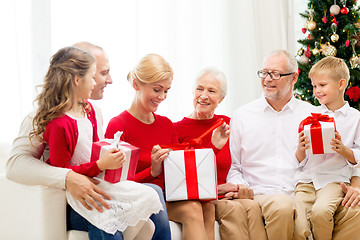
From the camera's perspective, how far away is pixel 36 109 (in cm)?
237

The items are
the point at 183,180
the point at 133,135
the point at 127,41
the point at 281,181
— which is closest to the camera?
the point at 183,180

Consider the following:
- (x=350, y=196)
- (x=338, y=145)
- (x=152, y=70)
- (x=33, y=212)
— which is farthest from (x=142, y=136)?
(x=350, y=196)

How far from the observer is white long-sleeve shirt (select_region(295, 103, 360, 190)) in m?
3.10

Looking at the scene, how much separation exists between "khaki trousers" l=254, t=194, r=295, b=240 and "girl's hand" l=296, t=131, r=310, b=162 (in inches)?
13.7

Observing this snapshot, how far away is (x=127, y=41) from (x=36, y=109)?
66.5 inches

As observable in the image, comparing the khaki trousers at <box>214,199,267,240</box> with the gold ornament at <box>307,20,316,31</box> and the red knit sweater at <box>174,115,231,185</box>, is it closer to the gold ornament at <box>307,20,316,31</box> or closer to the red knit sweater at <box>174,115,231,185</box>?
the red knit sweater at <box>174,115,231,185</box>

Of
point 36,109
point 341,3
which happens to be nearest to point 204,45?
point 341,3

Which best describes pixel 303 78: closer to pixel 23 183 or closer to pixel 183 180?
pixel 183 180

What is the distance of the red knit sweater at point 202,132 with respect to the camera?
3.14 m

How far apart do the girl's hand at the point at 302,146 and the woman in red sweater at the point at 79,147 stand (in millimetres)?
1088

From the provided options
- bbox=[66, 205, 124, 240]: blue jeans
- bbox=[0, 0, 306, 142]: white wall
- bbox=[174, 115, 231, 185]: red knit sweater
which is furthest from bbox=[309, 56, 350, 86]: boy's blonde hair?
bbox=[66, 205, 124, 240]: blue jeans

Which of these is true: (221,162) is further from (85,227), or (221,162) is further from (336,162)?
(85,227)

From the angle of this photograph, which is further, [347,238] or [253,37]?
[253,37]

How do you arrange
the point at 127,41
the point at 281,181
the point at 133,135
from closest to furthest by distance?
1. the point at 133,135
2. the point at 281,181
3. the point at 127,41
